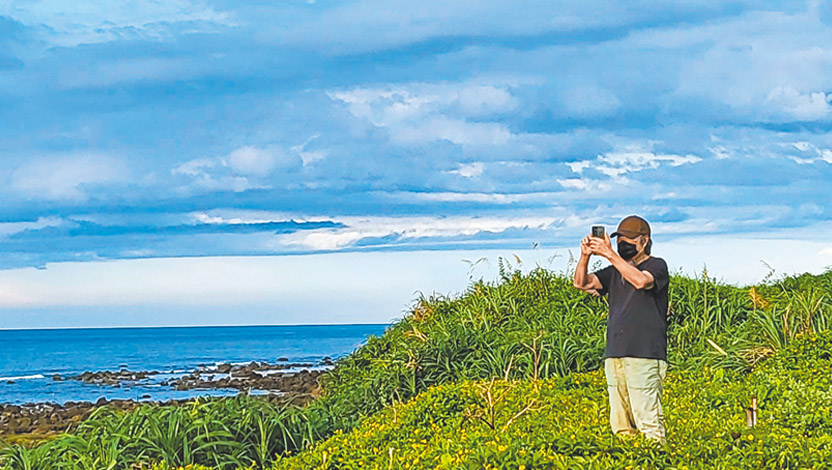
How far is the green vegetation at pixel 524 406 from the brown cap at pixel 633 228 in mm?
1441

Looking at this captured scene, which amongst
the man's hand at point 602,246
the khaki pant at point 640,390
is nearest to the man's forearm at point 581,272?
the man's hand at point 602,246

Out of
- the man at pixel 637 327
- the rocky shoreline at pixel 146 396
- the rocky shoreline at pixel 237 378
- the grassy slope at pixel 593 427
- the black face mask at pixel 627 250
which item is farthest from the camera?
the rocky shoreline at pixel 237 378

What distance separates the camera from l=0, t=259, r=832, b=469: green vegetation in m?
7.05

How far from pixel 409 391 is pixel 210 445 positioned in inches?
161

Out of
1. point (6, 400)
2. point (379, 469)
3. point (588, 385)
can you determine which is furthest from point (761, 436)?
point (6, 400)

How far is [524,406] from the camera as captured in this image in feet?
32.3

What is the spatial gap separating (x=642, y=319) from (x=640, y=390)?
1.62 feet

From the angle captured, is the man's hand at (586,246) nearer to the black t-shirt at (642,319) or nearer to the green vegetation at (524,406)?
the black t-shirt at (642,319)

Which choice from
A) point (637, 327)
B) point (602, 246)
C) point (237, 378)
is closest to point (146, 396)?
point (237, 378)

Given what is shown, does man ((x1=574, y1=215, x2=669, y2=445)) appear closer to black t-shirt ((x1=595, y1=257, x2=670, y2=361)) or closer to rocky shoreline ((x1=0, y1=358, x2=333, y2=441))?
black t-shirt ((x1=595, y1=257, x2=670, y2=361))

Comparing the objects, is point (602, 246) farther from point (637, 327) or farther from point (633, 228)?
point (637, 327)

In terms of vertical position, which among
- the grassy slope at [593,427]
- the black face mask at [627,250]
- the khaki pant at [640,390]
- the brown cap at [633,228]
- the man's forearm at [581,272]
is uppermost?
the brown cap at [633,228]

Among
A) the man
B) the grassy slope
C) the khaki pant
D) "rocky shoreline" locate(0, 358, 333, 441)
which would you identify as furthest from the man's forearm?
"rocky shoreline" locate(0, 358, 333, 441)

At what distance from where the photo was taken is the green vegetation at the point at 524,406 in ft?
23.1
